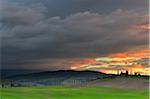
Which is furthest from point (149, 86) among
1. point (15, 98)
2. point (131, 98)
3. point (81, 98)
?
point (15, 98)

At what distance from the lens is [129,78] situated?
15500 centimetres

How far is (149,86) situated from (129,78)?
2596 cm

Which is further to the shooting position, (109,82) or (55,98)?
(109,82)

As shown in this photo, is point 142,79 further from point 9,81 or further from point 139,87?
point 9,81

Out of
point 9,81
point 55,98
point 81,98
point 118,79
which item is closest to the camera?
point 55,98

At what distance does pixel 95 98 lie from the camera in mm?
81375

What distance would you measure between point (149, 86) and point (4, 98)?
73642mm

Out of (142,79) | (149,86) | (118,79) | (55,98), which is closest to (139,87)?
(149,86)

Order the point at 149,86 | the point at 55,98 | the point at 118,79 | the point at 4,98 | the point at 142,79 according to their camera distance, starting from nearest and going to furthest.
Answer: the point at 4,98
the point at 55,98
the point at 149,86
the point at 142,79
the point at 118,79

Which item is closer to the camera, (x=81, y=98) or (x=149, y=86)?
(x=81, y=98)

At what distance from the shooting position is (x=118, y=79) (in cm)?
15938

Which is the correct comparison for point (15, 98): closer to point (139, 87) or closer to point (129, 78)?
point (139, 87)

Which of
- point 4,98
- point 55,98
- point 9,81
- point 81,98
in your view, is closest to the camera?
point 4,98

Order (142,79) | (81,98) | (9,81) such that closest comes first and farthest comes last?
(81,98), (9,81), (142,79)
